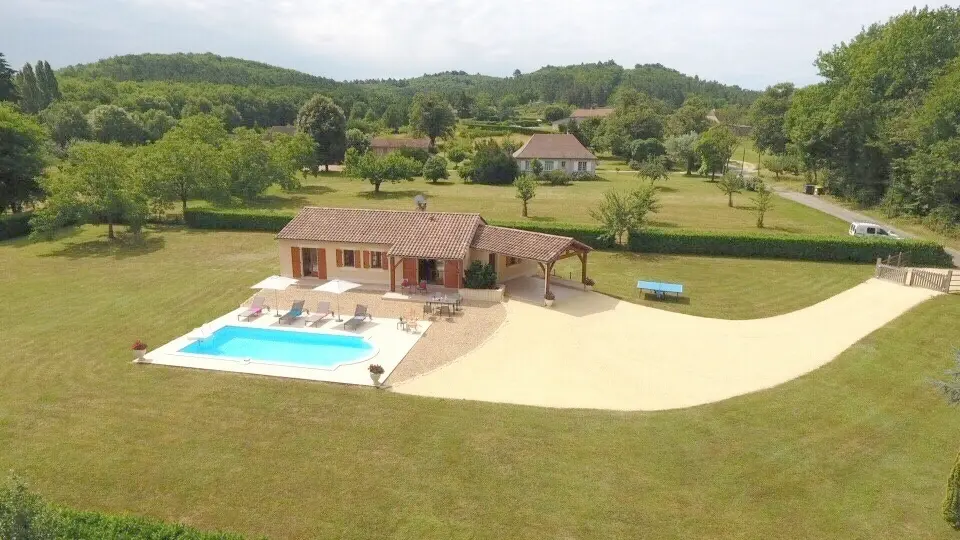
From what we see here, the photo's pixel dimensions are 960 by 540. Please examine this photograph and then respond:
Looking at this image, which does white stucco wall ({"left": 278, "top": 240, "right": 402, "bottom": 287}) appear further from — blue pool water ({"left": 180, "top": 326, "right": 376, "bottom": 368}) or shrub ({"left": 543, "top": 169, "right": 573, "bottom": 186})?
shrub ({"left": 543, "top": 169, "right": 573, "bottom": 186})

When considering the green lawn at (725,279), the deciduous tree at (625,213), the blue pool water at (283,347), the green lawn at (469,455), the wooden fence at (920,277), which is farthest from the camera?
the deciduous tree at (625,213)

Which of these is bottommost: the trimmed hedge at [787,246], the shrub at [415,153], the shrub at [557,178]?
the trimmed hedge at [787,246]

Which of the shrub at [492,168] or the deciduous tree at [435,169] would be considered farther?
the shrub at [492,168]

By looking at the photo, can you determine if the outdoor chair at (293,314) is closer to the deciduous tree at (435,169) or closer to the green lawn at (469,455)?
the green lawn at (469,455)

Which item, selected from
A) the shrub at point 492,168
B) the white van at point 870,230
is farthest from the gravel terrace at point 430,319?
the shrub at point 492,168

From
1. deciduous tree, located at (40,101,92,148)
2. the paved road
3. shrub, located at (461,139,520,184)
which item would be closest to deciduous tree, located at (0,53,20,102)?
deciduous tree, located at (40,101,92,148)

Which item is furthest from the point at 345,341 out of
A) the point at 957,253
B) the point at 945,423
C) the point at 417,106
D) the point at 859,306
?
the point at 417,106
